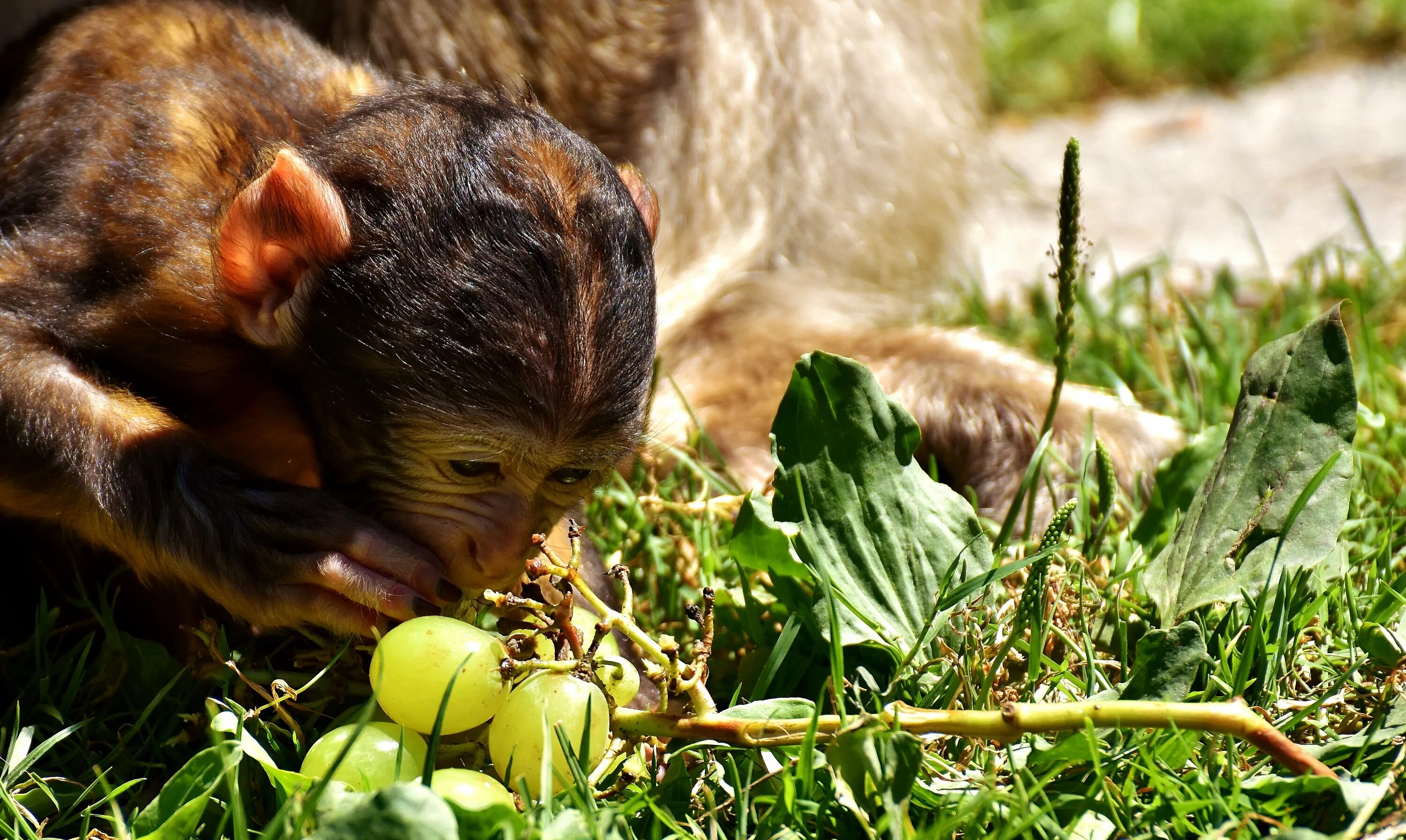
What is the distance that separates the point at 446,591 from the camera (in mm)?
2299

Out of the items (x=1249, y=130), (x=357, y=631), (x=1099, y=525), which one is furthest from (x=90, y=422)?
(x=1249, y=130)

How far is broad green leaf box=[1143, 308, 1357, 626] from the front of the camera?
2.51 metres

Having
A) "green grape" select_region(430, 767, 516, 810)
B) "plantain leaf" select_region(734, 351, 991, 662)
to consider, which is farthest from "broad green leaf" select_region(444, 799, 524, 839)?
"plantain leaf" select_region(734, 351, 991, 662)

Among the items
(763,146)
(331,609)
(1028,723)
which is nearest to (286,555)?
(331,609)

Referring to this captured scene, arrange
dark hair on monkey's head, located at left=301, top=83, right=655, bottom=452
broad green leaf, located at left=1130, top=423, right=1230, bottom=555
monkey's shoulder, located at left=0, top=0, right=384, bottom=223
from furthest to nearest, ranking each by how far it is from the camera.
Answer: broad green leaf, located at left=1130, top=423, right=1230, bottom=555, monkey's shoulder, located at left=0, top=0, right=384, bottom=223, dark hair on monkey's head, located at left=301, top=83, right=655, bottom=452

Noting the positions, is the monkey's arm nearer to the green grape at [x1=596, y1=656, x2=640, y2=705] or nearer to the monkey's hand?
the monkey's hand

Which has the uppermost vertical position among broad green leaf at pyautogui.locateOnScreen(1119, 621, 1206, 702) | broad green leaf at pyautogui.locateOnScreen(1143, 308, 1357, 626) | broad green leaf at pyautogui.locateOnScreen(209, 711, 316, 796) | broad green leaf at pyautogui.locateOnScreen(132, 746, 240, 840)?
broad green leaf at pyautogui.locateOnScreen(1143, 308, 1357, 626)

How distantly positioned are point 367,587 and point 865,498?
0.86m

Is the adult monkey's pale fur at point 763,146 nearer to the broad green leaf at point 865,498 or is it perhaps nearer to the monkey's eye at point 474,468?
the broad green leaf at point 865,498

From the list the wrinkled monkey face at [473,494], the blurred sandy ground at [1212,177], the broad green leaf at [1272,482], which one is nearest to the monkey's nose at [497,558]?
the wrinkled monkey face at [473,494]

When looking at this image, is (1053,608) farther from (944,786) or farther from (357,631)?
(357,631)

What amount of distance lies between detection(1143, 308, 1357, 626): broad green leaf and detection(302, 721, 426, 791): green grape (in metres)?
1.29

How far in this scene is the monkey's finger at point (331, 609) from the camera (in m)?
2.30

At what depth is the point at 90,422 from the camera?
2.43 meters
